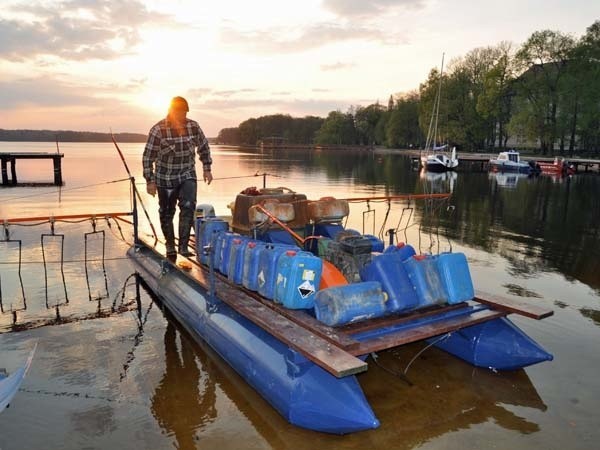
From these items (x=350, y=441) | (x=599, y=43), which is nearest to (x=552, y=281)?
(x=350, y=441)

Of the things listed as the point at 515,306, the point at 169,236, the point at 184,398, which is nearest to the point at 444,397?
the point at 515,306

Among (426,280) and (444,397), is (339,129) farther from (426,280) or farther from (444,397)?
(444,397)

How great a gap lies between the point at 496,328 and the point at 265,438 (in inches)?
135

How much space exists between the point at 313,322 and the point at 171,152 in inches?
182

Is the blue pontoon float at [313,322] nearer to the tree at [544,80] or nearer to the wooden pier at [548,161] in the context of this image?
the wooden pier at [548,161]

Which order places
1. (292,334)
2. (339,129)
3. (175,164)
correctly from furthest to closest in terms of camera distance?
(339,129) → (175,164) → (292,334)

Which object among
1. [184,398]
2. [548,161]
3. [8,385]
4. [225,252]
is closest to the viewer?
[8,385]

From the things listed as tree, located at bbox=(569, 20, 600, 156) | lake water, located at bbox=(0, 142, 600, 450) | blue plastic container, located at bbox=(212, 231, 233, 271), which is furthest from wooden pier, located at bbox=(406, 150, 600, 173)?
blue plastic container, located at bbox=(212, 231, 233, 271)

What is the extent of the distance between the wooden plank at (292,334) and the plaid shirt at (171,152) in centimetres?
241

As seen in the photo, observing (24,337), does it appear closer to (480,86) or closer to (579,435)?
(579,435)

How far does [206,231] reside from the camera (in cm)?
805

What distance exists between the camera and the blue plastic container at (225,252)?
7.28m

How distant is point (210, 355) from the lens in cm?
663

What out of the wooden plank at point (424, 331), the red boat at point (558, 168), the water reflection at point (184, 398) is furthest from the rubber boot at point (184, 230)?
the red boat at point (558, 168)
